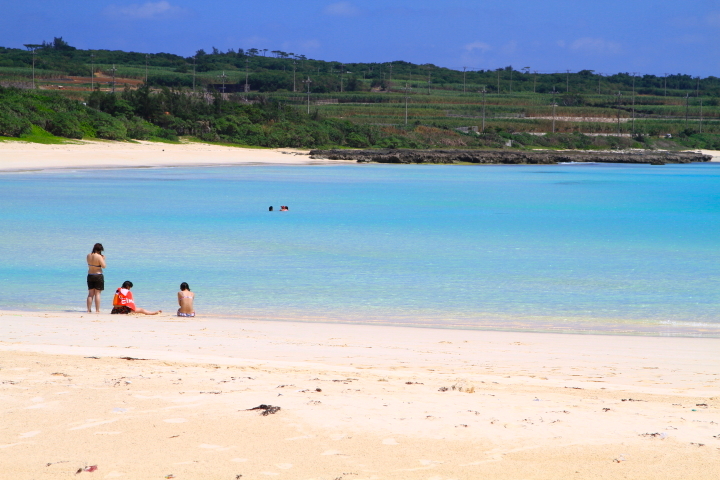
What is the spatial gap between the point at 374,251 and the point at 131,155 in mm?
32565

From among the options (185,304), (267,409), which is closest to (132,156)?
(185,304)

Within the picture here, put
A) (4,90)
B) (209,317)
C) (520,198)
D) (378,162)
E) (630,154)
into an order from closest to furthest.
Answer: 1. (209,317)
2. (520,198)
3. (4,90)
4. (378,162)
5. (630,154)

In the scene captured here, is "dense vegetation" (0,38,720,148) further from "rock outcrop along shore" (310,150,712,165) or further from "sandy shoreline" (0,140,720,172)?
"rock outcrop along shore" (310,150,712,165)

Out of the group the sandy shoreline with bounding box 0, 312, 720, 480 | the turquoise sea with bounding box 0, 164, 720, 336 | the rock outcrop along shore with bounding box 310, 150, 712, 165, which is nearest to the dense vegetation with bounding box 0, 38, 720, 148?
the rock outcrop along shore with bounding box 310, 150, 712, 165

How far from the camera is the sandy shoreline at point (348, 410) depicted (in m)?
4.29

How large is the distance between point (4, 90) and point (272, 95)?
186 ft

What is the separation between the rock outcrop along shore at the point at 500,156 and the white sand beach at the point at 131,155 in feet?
12.4

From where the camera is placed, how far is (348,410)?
5141mm

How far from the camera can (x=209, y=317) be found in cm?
1021

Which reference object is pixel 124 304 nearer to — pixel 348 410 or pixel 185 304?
pixel 185 304

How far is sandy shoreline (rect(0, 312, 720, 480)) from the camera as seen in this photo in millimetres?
4293

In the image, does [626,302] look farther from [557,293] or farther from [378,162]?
[378,162]

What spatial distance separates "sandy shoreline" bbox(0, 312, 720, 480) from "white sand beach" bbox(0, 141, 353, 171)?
3429 centimetres

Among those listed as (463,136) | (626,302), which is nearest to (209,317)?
(626,302)
